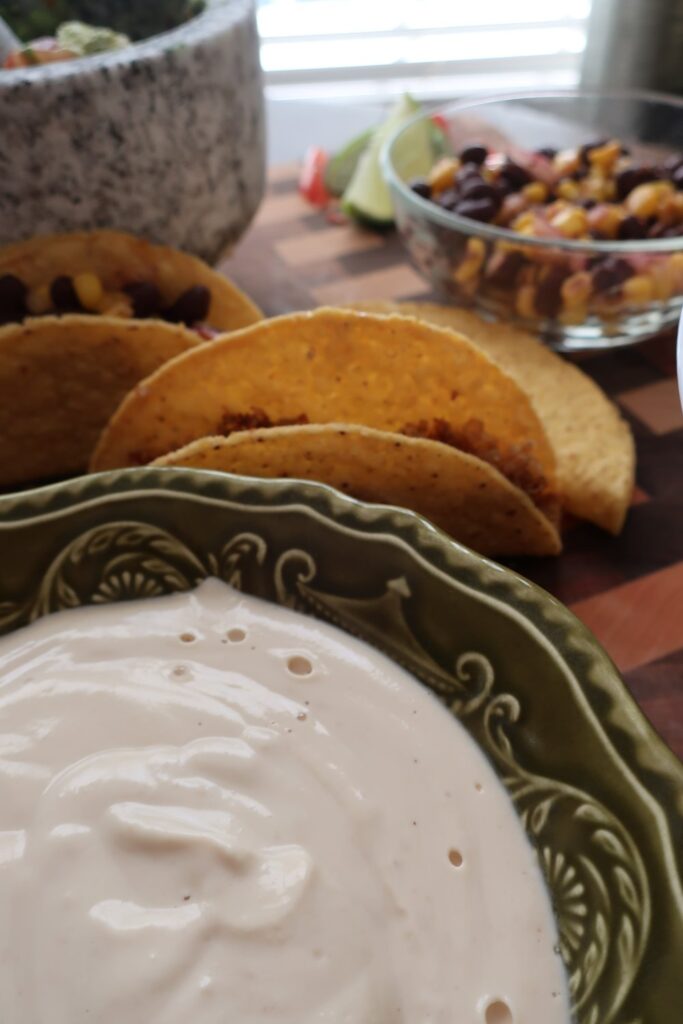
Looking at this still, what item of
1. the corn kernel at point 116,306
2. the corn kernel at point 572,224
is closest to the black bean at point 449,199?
the corn kernel at point 572,224

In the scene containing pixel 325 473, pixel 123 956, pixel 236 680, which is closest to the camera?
pixel 123 956

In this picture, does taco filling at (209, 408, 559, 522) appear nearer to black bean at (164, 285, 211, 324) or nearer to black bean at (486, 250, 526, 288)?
black bean at (164, 285, 211, 324)

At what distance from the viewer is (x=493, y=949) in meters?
0.92

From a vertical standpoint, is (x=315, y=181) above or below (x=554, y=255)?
below

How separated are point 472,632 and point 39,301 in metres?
1.01

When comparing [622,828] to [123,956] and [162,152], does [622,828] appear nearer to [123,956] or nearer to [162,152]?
[123,956]

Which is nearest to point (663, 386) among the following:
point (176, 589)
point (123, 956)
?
point (176, 589)

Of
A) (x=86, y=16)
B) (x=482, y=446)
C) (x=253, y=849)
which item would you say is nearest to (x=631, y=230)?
(x=482, y=446)

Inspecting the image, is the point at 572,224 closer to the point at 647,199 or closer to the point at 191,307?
the point at 647,199

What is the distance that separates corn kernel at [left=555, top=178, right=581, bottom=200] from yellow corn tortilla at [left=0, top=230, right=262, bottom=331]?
2.44ft

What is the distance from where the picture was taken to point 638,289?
5.89ft

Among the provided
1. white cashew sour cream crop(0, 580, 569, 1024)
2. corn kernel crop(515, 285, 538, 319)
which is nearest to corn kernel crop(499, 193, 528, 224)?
corn kernel crop(515, 285, 538, 319)

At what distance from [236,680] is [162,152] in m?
1.01

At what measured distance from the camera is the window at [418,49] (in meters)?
3.85
